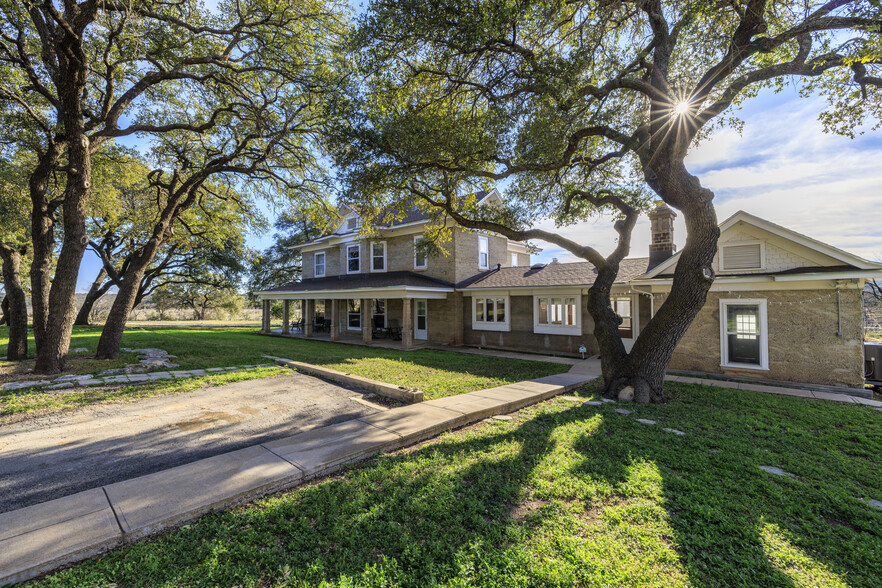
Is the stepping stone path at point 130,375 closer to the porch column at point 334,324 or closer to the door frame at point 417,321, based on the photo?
the porch column at point 334,324

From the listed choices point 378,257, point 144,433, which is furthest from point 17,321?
point 378,257

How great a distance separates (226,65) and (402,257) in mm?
11110

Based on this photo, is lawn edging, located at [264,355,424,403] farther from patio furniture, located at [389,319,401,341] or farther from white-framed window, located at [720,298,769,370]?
white-framed window, located at [720,298,769,370]

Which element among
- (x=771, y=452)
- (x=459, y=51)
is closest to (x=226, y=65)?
(x=459, y=51)

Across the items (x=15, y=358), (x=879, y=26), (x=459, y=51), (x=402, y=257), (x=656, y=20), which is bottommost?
(x=15, y=358)

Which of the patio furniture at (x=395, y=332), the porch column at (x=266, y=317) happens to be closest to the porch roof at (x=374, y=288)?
the porch column at (x=266, y=317)

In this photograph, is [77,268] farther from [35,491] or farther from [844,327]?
[844,327]

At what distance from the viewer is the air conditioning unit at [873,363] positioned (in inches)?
382

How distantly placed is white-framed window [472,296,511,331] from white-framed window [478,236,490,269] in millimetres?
2684

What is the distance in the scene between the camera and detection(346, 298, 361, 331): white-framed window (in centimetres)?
2206

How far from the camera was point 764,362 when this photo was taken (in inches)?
394

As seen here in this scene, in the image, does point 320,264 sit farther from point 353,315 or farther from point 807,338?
point 807,338

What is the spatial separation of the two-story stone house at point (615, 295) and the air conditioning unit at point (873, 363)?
1.80 metres

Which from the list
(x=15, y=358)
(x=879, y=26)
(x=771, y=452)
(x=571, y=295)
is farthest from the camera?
(x=571, y=295)
